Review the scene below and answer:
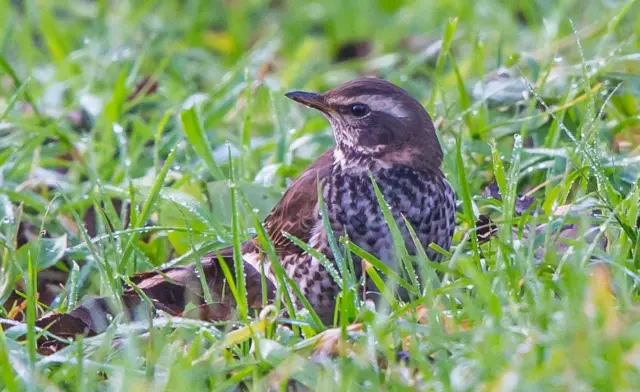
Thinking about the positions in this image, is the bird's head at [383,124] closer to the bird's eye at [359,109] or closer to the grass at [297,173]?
the bird's eye at [359,109]

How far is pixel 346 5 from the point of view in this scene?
939 cm

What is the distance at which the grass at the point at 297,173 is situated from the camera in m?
3.21

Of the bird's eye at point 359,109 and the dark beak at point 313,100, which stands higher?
the dark beak at point 313,100

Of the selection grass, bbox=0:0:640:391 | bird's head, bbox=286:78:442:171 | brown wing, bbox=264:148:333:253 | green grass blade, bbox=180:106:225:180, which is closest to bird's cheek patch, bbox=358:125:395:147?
bird's head, bbox=286:78:442:171

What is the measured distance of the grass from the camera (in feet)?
10.5

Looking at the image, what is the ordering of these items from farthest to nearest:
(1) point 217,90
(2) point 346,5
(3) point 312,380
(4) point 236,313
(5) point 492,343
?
(2) point 346,5
(1) point 217,90
(4) point 236,313
(3) point 312,380
(5) point 492,343

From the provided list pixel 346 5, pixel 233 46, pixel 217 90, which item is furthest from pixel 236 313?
pixel 346 5

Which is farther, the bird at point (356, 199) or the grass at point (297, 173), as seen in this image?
the bird at point (356, 199)

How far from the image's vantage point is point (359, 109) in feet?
15.5

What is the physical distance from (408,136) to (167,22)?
4.52 metres

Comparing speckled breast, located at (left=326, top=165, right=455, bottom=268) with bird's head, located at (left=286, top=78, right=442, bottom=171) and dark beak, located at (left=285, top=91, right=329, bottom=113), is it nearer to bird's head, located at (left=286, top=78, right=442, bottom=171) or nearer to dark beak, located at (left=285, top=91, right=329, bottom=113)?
bird's head, located at (left=286, top=78, right=442, bottom=171)

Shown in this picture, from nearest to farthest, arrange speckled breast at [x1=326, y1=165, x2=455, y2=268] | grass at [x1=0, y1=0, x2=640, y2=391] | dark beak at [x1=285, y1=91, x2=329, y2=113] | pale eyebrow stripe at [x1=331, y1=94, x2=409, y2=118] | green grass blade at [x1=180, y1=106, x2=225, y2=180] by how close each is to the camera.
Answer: grass at [x1=0, y1=0, x2=640, y2=391] → speckled breast at [x1=326, y1=165, x2=455, y2=268] → pale eyebrow stripe at [x1=331, y1=94, x2=409, y2=118] → dark beak at [x1=285, y1=91, x2=329, y2=113] → green grass blade at [x1=180, y1=106, x2=225, y2=180]

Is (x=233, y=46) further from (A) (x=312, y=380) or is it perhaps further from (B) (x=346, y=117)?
(A) (x=312, y=380)

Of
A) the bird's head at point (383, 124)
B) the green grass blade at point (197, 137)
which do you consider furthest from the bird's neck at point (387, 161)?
the green grass blade at point (197, 137)
